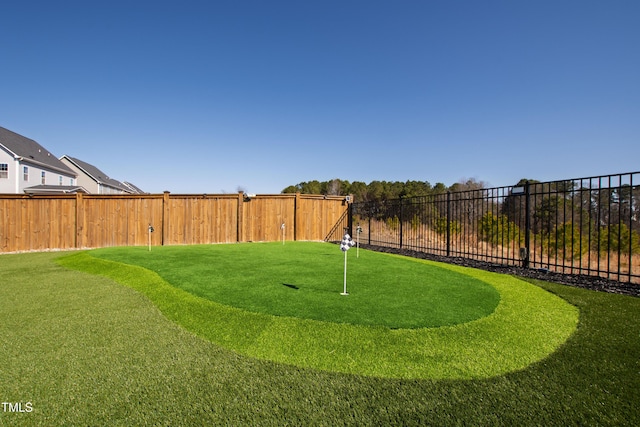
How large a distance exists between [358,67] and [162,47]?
25.1 feet

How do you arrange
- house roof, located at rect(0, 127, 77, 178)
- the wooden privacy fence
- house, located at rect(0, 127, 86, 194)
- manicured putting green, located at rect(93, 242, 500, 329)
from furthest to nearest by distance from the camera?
house roof, located at rect(0, 127, 77, 178), house, located at rect(0, 127, 86, 194), the wooden privacy fence, manicured putting green, located at rect(93, 242, 500, 329)

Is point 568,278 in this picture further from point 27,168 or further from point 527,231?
point 27,168

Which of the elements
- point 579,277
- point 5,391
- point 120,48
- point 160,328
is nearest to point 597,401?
point 160,328

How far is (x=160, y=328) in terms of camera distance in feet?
9.89

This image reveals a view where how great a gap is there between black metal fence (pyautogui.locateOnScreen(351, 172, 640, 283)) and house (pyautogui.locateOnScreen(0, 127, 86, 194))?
25.4 meters

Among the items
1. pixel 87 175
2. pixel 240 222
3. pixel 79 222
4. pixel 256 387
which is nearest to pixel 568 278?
pixel 256 387

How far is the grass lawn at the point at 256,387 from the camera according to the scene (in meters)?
1.66

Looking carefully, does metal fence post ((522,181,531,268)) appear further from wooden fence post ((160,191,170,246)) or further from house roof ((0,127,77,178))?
house roof ((0,127,77,178))

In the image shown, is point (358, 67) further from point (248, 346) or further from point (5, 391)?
point (5, 391)

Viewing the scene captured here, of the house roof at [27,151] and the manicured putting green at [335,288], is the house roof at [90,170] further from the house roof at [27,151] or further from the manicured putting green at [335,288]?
the manicured putting green at [335,288]

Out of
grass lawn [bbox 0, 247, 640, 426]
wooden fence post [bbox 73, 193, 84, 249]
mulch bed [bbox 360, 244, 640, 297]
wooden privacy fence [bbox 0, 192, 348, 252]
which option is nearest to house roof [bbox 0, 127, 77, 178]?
wooden privacy fence [bbox 0, 192, 348, 252]

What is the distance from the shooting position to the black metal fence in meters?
5.40

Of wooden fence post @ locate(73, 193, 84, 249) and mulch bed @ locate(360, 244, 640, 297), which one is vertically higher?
wooden fence post @ locate(73, 193, 84, 249)

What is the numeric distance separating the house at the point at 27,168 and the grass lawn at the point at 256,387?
25229 millimetres
